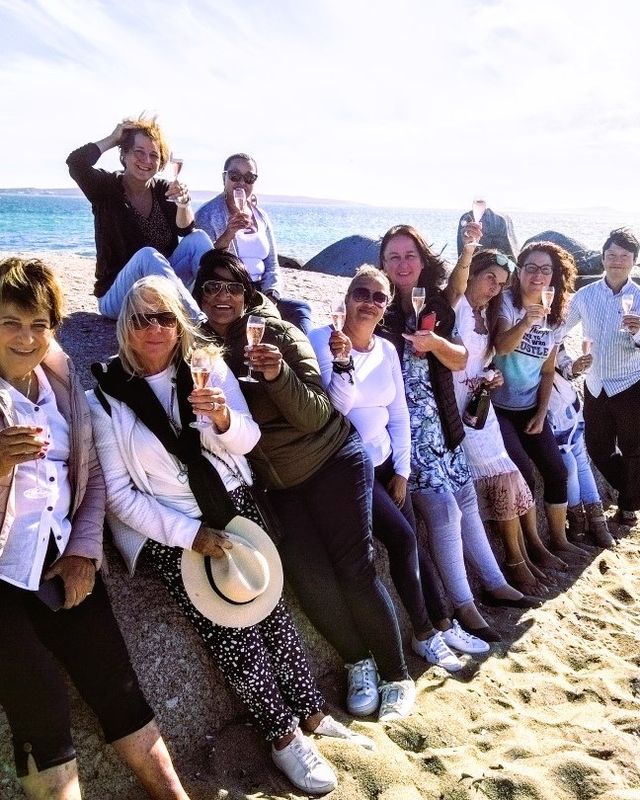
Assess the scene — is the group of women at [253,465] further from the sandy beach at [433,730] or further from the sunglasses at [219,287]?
the sandy beach at [433,730]

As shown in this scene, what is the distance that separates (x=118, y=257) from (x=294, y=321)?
160 cm

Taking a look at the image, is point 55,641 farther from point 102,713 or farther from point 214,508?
point 214,508

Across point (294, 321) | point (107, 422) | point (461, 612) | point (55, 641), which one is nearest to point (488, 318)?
point (294, 321)

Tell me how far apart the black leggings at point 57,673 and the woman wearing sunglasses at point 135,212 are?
296 cm

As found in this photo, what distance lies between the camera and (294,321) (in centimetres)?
613

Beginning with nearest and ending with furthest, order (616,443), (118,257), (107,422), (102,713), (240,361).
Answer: (102,713), (107,422), (240,361), (118,257), (616,443)

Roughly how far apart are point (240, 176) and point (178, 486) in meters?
3.43

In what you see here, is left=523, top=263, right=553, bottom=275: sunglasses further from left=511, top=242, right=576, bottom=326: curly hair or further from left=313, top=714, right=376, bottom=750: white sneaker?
left=313, top=714, right=376, bottom=750: white sneaker

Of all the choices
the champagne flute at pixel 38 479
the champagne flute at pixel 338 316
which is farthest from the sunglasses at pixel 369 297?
the champagne flute at pixel 38 479

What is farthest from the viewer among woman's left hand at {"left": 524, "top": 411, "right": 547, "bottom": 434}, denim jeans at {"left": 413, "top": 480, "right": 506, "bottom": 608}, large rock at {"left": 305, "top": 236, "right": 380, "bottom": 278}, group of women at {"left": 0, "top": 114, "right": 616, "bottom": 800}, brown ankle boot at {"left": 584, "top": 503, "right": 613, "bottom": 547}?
large rock at {"left": 305, "top": 236, "right": 380, "bottom": 278}

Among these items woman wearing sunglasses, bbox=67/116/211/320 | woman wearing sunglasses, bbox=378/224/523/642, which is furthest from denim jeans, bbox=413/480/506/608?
woman wearing sunglasses, bbox=67/116/211/320

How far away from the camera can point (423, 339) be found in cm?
507

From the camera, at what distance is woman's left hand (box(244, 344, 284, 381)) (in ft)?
12.5

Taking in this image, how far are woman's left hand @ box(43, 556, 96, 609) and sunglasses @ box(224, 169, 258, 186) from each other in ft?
12.8
